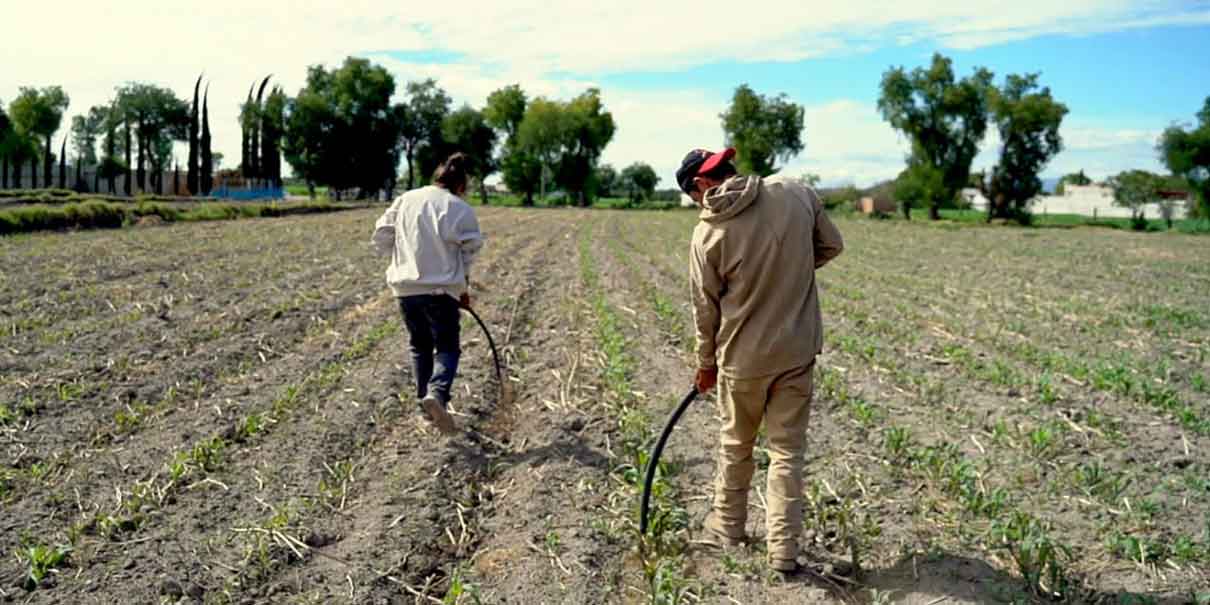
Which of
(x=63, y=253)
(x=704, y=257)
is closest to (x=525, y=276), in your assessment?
(x=63, y=253)

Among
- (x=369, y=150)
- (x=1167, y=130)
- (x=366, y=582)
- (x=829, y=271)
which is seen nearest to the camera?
(x=366, y=582)

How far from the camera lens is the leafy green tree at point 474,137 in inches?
3622

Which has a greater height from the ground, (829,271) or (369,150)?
(369,150)

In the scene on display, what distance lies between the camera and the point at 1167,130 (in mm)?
58906

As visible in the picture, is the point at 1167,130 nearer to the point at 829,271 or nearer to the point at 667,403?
the point at 829,271

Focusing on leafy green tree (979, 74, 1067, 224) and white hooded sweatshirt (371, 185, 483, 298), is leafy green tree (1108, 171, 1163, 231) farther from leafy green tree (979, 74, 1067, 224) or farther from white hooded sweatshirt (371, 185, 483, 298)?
white hooded sweatshirt (371, 185, 483, 298)

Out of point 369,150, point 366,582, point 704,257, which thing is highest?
point 369,150

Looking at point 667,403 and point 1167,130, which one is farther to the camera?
point 1167,130

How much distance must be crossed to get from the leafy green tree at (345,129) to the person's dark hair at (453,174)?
258 feet

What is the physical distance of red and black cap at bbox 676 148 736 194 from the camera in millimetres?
4551

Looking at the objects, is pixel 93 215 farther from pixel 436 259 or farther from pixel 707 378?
pixel 707 378

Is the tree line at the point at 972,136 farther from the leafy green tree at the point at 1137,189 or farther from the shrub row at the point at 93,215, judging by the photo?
the shrub row at the point at 93,215

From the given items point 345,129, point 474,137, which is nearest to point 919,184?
point 474,137

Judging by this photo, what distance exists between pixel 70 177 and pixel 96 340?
Result: 87.0 metres
